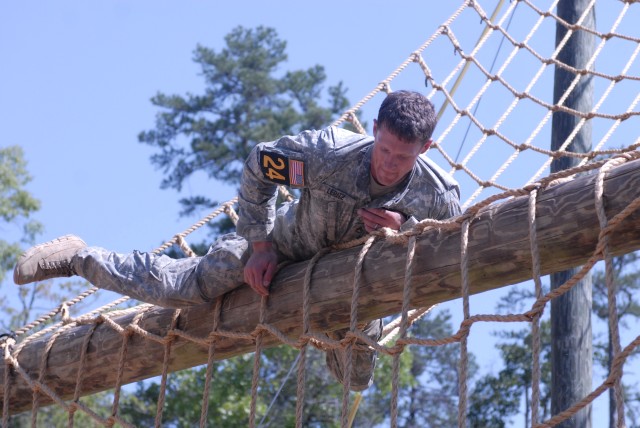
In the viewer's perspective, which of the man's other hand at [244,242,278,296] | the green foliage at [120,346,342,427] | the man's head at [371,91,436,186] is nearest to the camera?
the man's head at [371,91,436,186]

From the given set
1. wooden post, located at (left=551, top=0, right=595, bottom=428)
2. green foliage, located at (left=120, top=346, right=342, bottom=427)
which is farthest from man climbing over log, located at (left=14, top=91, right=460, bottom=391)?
green foliage, located at (left=120, top=346, right=342, bottom=427)

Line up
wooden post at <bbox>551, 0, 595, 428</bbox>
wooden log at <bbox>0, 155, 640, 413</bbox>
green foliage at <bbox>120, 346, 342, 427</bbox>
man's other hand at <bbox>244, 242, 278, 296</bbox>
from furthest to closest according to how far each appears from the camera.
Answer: green foliage at <bbox>120, 346, 342, 427</bbox>, wooden post at <bbox>551, 0, 595, 428</bbox>, man's other hand at <bbox>244, 242, 278, 296</bbox>, wooden log at <bbox>0, 155, 640, 413</bbox>

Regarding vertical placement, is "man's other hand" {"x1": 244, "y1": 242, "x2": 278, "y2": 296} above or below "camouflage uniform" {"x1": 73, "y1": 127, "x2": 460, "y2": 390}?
below

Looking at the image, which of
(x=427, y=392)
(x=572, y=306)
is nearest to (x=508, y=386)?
(x=427, y=392)

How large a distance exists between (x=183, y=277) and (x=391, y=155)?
0.71 metres

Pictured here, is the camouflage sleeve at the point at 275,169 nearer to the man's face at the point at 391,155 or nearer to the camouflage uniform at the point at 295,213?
the camouflage uniform at the point at 295,213

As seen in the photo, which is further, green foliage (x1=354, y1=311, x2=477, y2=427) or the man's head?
green foliage (x1=354, y1=311, x2=477, y2=427)

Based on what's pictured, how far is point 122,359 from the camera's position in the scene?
3.19 metres

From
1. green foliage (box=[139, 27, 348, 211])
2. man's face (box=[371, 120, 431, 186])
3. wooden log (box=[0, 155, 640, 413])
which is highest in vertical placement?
green foliage (box=[139, 27, 348, 211])

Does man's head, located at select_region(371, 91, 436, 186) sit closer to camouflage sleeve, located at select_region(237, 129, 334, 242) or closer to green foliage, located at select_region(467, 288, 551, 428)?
camouflage sleeve, located at select_region(237, 129, 334, 242)

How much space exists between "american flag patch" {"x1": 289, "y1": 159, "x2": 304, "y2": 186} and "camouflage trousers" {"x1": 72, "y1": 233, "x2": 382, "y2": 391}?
0.97ft

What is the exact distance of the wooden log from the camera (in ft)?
7.25

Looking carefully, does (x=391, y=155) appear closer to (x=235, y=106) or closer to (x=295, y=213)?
(x=295, y=213)

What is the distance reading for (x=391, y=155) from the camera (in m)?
2.62
